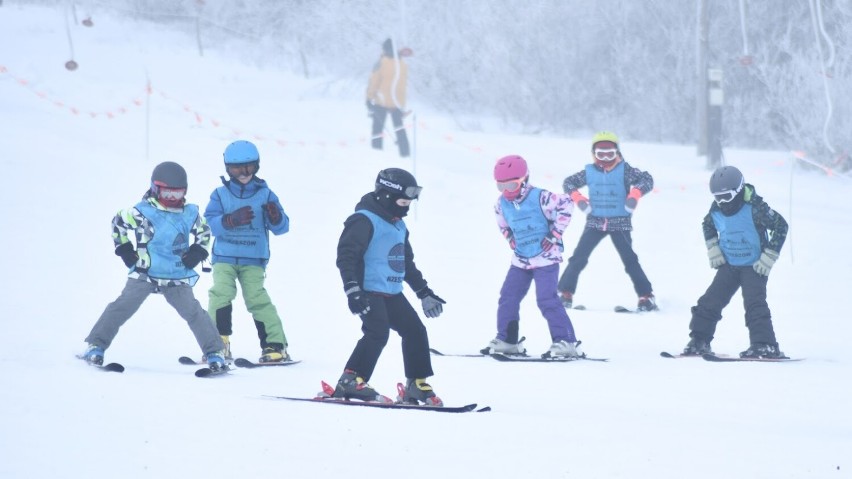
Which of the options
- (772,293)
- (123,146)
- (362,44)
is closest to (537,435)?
(772,293)

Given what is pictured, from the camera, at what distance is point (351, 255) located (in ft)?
21.9

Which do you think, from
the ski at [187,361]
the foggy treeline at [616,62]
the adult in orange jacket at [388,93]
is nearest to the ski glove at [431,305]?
the ski at [187,361]

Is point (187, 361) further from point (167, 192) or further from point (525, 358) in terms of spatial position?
point (525, 358)

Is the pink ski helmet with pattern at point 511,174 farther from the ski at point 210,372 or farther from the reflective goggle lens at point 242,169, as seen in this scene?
the ski at point 210,372

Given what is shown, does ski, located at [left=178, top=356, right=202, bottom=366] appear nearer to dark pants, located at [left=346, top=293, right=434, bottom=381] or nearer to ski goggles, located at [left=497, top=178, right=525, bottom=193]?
dark pants, located at [left=346, top=293, right=434, bottom=381]

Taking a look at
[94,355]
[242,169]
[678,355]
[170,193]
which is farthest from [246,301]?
[678,355]

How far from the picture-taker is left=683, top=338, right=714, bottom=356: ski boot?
9297 mm

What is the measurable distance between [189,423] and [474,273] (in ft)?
26.3

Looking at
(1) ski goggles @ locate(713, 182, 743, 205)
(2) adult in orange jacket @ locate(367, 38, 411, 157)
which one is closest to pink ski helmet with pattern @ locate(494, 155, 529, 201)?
(1) ski goggles @ locate(713, 182, 743, 205)

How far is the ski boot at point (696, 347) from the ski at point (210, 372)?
11.6ft

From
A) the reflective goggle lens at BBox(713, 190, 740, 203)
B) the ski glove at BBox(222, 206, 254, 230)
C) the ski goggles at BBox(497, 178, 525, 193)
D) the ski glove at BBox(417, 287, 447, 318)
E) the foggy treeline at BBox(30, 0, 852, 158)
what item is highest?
the foggy treeline at BBox(30, 0, 852, 158)

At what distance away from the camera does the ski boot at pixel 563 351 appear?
895cm

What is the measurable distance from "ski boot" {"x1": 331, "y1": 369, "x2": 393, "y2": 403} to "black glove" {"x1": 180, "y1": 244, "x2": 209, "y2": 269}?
1601mm

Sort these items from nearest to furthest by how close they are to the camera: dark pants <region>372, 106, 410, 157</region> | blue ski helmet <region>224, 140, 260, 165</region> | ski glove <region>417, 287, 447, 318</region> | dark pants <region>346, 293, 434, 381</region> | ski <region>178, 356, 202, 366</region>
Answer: dark pants <region>346, 293, 434, 381</region>, ski glove <region>417, 287, 447, 318</region>, ski <region>178, 356, 202, 366</region>, blue ski helmet <region>224, 140, 260, 165</region>, dark pants <region>372, 106, 410, 157</region>
